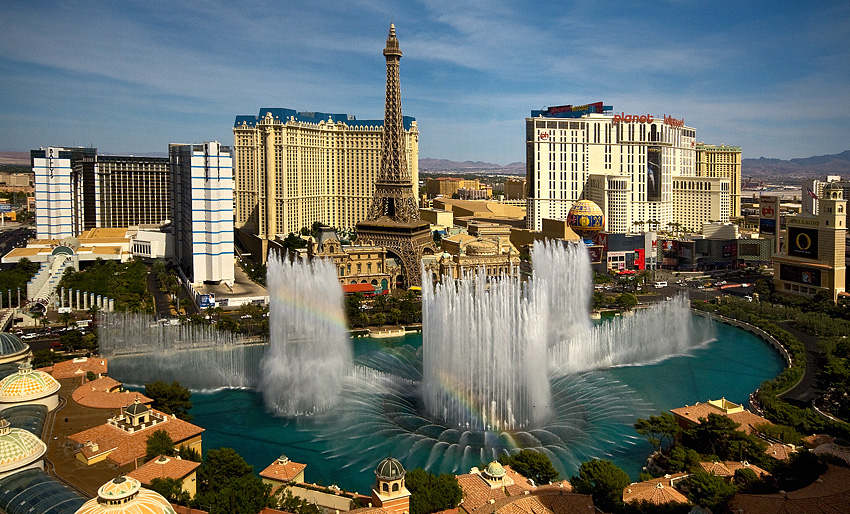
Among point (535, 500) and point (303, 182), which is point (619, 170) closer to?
point (303, 182)

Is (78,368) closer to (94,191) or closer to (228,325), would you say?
(228,325)

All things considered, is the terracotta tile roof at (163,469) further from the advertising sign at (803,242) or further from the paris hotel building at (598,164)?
the paris hotel building at (598,164)

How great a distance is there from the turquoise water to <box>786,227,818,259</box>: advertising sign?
61.0 ft

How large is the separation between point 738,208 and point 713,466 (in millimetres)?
90390

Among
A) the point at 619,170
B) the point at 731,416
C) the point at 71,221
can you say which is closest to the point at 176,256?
the point at 71,221

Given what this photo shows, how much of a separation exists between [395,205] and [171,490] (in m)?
47.3

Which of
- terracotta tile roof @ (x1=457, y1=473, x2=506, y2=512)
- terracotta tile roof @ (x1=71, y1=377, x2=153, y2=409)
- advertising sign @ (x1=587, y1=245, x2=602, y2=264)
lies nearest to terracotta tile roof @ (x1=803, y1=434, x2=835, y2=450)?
terracotta tile roof @ (x1=457, y1=473, x2=506, y2=512)

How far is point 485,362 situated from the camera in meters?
27.9

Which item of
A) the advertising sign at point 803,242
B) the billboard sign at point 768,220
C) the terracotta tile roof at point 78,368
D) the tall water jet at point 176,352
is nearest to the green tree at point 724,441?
the tall water jet at point 176,352

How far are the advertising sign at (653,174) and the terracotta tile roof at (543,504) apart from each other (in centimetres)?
7315

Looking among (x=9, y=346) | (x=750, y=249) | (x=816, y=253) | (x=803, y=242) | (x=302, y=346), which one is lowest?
(x=302, y=346)

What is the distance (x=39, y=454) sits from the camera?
1784cm

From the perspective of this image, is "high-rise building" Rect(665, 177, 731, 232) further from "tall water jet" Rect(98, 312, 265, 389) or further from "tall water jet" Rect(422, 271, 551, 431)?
"tall water jet" Rect(422, 271, 551, 431)

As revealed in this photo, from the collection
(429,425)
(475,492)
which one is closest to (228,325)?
(429,425)
